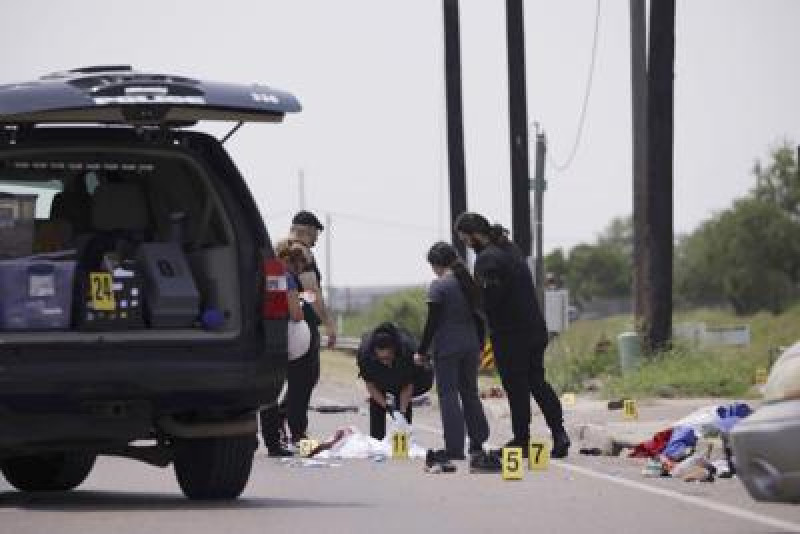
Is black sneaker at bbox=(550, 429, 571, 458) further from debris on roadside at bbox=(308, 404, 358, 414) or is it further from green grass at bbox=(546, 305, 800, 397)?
debris on roadside at bbox=(308, 404, 358, 414)

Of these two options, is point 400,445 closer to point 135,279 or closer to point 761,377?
point 135,279

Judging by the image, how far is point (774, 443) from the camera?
397 inches

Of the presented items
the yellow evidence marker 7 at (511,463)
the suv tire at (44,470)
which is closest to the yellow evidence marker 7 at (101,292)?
the suv tire at (44,470)

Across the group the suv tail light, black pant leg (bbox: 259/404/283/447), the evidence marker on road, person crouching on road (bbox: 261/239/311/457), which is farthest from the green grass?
the suv tail light

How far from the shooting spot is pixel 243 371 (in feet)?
44.3

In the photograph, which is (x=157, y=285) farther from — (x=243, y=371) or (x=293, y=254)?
(x=293, y=254)

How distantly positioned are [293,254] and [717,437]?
11.9 ft

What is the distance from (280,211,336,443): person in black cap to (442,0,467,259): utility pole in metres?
20.2

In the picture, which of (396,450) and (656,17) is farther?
(656,17)

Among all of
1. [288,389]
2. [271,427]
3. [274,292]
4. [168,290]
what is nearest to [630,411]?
[288,389]

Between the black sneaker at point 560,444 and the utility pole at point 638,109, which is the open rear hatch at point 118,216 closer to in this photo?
the black sneaker at point 560,444

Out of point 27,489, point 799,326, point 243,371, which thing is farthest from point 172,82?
point 799,326

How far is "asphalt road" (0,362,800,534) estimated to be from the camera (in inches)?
499

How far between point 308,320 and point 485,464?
→ 2620 mm
